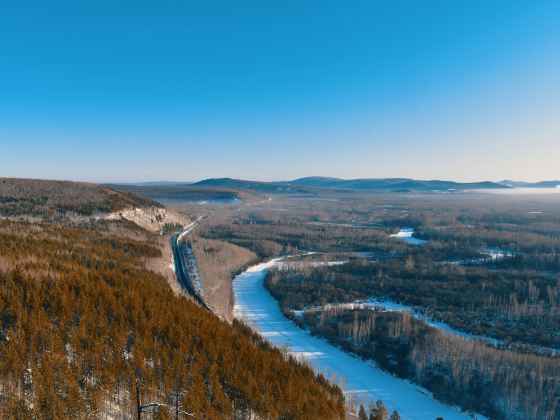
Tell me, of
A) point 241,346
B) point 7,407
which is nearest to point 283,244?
point 241,346

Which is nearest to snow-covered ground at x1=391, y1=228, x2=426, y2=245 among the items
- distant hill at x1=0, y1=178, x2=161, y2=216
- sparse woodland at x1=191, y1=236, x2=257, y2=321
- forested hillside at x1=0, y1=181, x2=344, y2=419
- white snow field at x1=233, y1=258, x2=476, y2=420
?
sparse woodland at x1=191, y1=236, x2=257, y2=321

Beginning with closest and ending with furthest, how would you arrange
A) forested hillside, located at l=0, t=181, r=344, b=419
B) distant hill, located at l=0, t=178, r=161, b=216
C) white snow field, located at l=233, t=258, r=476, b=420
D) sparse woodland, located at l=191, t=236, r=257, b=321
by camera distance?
forested hillside, located at l=0, t=181, r=344, b=419, white snow field, located at l=233, t=258, r=476, b=420, sparse woodland, located at l=191, t=236, r=257, b=321, distant hill, located at l=0, t=178, r=161, b=216

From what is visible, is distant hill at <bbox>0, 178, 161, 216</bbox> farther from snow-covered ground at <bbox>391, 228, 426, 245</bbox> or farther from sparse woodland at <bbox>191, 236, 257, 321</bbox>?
snow-covered ground at <bbox>391, 228, 426, 245</bbox>

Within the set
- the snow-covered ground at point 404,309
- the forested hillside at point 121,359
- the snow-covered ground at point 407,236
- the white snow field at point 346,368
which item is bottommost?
the white snow field at point 346,368

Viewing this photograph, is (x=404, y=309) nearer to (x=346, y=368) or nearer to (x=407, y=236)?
(x=346, y=368)

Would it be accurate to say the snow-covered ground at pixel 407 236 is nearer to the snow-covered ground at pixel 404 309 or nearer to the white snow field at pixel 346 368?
the snow-covered ground at pixel 404 309

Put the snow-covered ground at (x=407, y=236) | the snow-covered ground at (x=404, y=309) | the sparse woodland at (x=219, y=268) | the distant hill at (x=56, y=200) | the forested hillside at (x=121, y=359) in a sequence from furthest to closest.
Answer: the snow-covered ground at (x=407, y=236) < the distant hill at (x=56, y=200) < the sparse woodland at (x=219, y=268) < the snow-covered ground at (x=404, y=309) < the forested hillside at (x=121, y=359)

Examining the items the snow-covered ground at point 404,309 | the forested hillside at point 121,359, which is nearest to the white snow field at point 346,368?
the snow-covered ground at point 404,309
